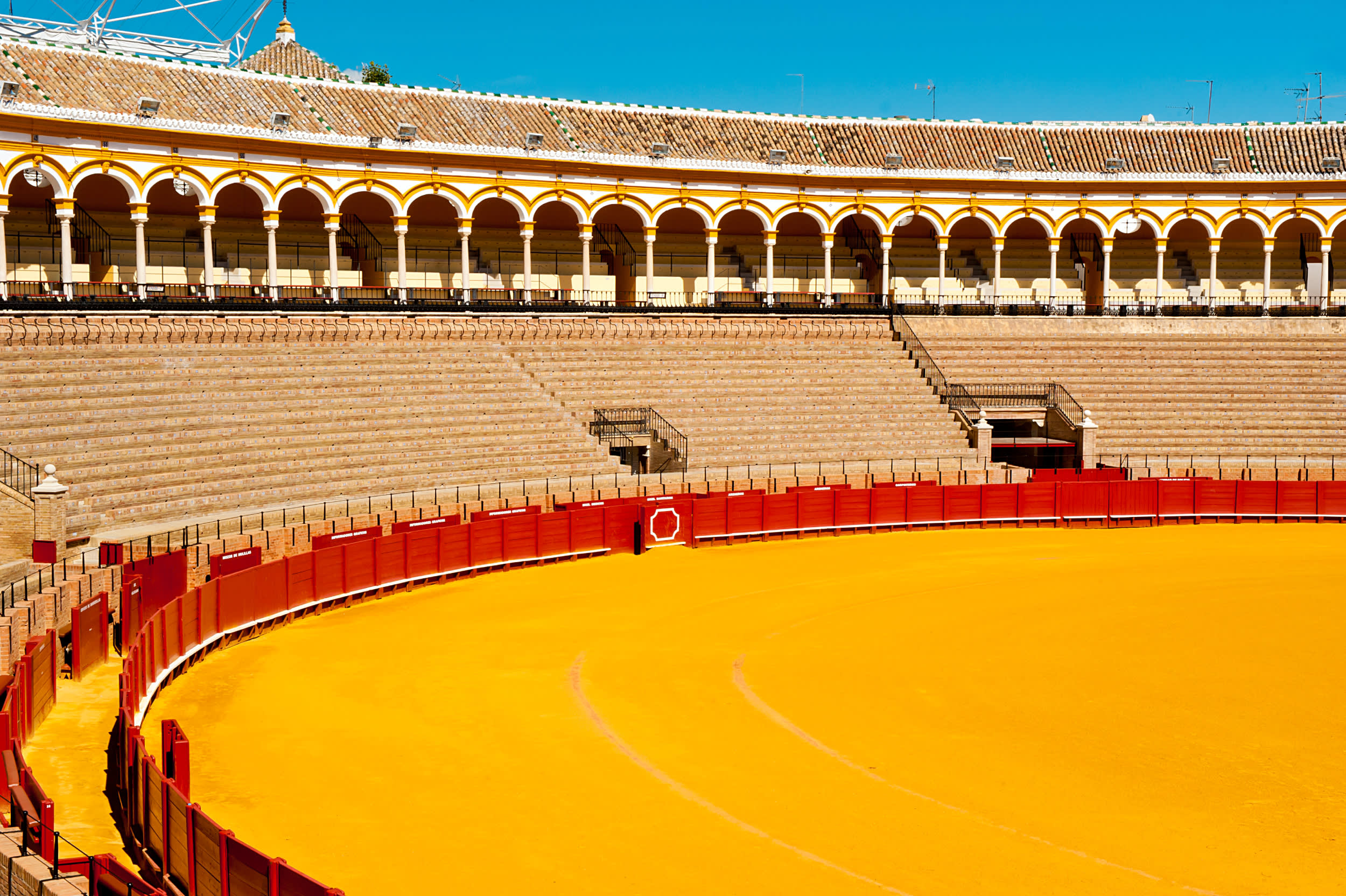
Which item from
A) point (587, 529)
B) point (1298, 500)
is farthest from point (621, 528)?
point (1298, 500)

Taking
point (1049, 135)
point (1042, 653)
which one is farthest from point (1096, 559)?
point (1049, 135)

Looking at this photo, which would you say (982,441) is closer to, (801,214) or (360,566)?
(801,214)

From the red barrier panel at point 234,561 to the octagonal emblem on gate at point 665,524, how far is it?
830 cm

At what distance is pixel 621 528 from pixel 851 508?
5.49m

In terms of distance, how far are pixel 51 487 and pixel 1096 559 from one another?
59.8 ft

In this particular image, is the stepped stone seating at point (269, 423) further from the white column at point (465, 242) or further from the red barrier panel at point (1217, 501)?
the red barrier panel at point (1217, 501)

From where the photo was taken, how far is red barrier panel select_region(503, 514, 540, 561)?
23750 mm

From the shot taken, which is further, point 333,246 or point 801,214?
point 801,214

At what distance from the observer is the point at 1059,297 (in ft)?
148

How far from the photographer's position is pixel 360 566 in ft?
69.3

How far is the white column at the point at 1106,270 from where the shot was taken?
43.6m

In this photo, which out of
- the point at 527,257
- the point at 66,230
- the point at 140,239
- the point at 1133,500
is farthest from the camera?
the point at 527,257

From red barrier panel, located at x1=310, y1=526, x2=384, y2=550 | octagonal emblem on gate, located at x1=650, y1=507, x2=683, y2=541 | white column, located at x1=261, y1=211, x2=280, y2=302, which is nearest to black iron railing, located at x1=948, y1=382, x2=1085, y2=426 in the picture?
octagonal emblem on gate, located at x1=650, y1=507, x2=683, y2=541

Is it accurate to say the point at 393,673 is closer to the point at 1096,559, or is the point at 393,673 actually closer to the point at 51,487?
the point at 51,487
